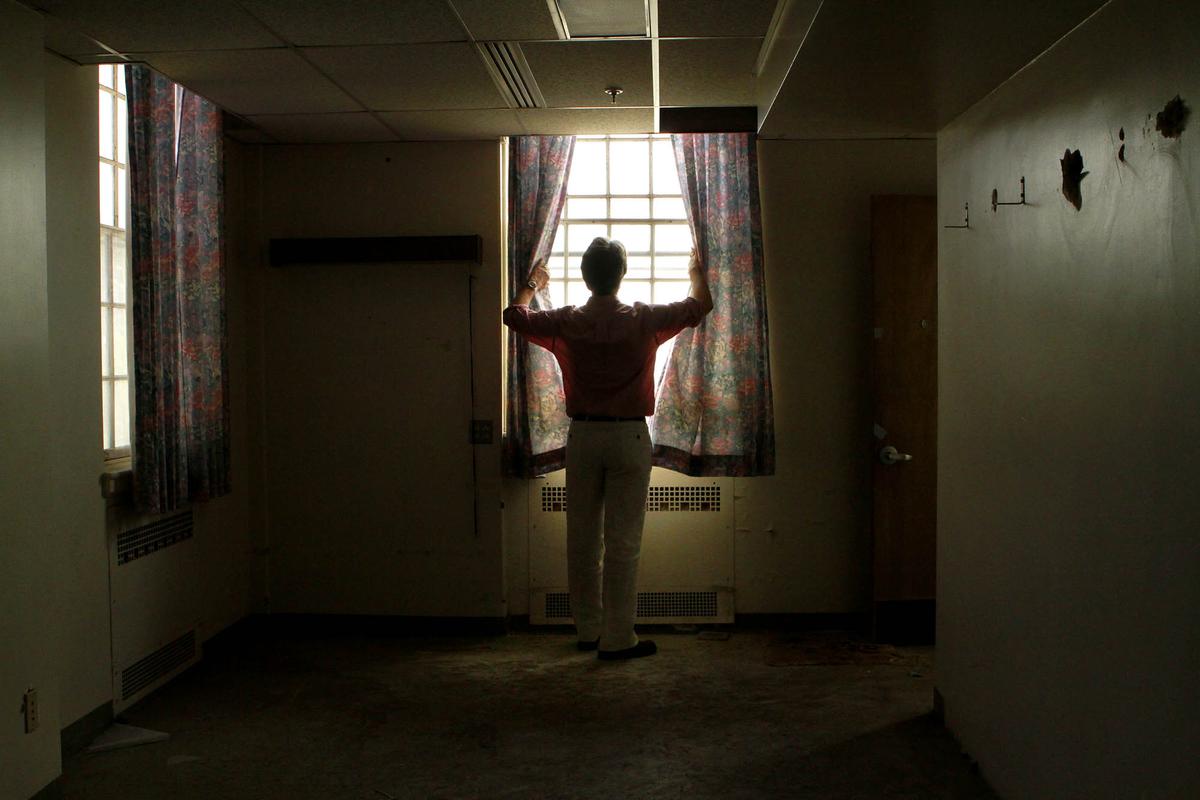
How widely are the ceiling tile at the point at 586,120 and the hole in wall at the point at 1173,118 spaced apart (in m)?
2.22

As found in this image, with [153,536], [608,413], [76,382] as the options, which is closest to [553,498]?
[608,413]

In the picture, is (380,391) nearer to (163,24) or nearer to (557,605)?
(557,605)

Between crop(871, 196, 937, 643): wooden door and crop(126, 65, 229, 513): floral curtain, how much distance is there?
2.82 m

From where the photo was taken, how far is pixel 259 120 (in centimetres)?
380

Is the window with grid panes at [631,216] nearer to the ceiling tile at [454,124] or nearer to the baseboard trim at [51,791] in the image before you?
the ceiling tile at [454,124]

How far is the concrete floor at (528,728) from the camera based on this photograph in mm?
2734

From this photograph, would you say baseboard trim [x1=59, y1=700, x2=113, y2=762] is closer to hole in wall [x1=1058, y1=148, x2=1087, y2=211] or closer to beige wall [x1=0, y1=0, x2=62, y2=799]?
beige wall [x1=0, y1=0, x2=62, y2=799]

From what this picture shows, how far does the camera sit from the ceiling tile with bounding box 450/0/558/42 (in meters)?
2.56

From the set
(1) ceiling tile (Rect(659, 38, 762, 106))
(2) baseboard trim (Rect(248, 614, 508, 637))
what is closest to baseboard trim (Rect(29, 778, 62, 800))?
(2) baseboard trim (Rect(248, 614, 508, 637))

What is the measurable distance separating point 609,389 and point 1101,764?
88.2 inches

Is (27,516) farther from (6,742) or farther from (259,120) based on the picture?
(259,120)

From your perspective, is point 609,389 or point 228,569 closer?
point 609,389

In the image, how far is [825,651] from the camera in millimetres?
3963

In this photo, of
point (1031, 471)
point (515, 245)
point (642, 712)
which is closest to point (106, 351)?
point (515, 245)
